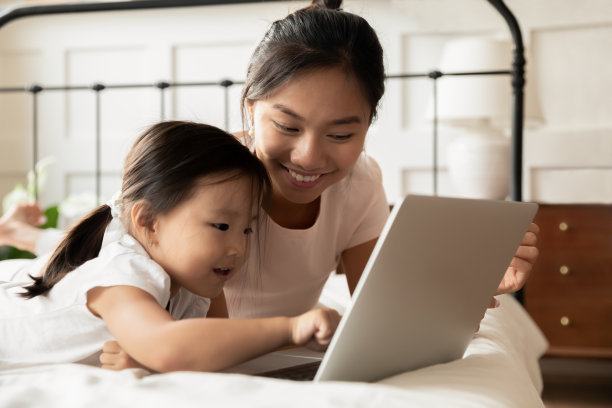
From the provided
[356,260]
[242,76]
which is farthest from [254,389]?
[242,76]

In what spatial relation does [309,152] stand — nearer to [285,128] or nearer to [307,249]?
[285,128]

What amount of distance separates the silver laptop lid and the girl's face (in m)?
0.27

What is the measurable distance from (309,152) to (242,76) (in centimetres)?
196

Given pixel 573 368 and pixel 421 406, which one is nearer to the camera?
pixel 421 406

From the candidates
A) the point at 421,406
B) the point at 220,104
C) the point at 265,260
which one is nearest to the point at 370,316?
the point at 421,406

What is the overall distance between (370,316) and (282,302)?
2.12ft

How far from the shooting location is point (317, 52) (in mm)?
1118

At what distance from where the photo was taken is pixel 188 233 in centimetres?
97

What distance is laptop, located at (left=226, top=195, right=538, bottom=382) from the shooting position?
721 mm

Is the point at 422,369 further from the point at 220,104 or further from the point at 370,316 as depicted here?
the point at 220,104

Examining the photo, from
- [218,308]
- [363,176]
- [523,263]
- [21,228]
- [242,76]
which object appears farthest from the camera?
[242,76]

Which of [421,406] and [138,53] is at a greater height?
[138,53]

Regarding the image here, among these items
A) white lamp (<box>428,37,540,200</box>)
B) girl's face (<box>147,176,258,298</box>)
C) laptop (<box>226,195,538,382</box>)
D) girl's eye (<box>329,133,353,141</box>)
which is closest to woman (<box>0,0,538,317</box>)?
girl's eye (<box>329,133,353,141</box>)

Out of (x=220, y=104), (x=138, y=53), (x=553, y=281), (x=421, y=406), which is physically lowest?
(x=553, y=281)
